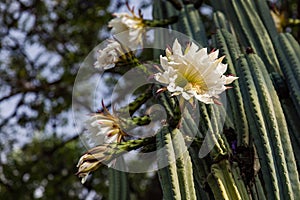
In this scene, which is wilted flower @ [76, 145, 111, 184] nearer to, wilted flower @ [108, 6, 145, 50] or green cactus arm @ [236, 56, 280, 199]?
green cactus arm @ [236, 56, 280, 199]

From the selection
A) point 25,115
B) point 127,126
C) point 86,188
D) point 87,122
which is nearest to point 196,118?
point 127,126

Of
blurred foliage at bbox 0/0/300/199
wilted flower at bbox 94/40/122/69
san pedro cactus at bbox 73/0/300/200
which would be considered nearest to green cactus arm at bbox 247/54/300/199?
san pedro cactus at bbox 73/0/300/200

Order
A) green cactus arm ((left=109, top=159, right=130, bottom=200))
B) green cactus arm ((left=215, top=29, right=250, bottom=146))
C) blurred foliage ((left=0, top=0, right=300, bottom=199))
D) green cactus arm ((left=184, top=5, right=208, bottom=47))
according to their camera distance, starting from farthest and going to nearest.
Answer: blurred foliage ((left=0, top=0, right=300, bottom=199)) → green cactus arm ((left=184, top=5, right=208, bottom=47)) → green cactus arm ((left=109, top=159, right=130, bottom=200)) → green cactus arm ((left=215, top=29, right=250, bottom=146))

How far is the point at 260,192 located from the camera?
1.21 m

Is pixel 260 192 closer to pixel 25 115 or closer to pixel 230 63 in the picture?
pixel 230 63

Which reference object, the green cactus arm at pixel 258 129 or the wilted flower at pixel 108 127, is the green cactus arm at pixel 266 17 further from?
the wilted flower at pixel 108 127

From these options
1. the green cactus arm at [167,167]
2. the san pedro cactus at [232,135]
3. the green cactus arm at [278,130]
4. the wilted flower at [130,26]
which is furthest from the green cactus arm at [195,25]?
the green cactus arm at [167,167]

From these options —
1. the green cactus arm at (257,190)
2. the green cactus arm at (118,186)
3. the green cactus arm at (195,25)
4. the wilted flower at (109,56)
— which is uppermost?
the wilted flower at (109,56)

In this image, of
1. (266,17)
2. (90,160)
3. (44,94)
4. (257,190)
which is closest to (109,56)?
(90,160)

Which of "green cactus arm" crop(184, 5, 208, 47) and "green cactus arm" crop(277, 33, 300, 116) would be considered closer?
"green cactus arm" crop(277, 33, 300, 116)

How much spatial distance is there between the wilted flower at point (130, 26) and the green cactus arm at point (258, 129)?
392mm

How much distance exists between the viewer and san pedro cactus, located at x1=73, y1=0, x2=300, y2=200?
3.59 ft

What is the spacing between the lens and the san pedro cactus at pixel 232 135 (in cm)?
109

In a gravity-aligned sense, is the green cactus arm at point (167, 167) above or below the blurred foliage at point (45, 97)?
above
